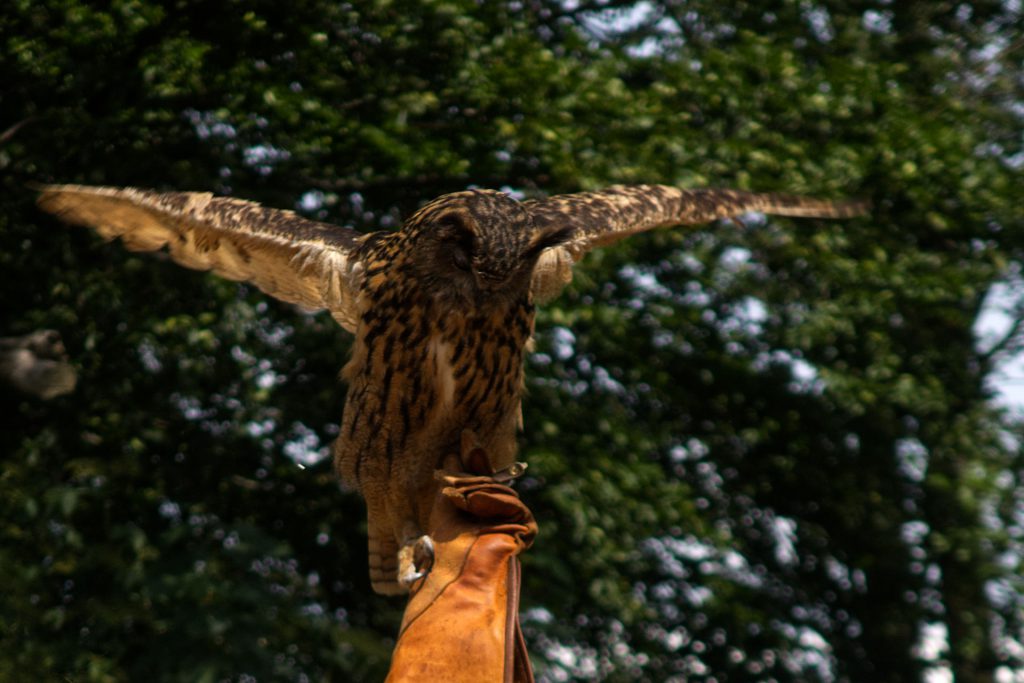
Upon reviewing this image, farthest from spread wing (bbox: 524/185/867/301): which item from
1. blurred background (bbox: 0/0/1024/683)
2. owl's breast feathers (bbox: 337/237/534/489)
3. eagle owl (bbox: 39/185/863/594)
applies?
blurred background (bbox: 0/0/1024/683)

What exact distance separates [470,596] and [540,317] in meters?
3.19

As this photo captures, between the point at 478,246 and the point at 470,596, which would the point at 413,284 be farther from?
the point at 470,596

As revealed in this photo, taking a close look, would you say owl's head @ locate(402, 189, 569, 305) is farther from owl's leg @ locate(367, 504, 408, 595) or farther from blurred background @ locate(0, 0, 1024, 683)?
blurred background @ locate(0, 0, 1024, 683)

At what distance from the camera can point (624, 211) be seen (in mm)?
3770

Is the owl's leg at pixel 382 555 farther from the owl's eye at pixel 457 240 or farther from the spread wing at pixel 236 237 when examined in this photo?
the owl's eye at pixel 457 240

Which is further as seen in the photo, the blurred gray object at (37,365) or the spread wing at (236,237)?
the blurred gray object at (37,365)

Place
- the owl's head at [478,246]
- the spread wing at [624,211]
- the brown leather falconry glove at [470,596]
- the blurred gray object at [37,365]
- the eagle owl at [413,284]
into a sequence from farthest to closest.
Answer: the blurred gray object at [37,365] → the spread wing at [624,211] → the eagle owl at [413,284] → the owl's head at [478,246] → the brown leather falconry glove at [470,596]

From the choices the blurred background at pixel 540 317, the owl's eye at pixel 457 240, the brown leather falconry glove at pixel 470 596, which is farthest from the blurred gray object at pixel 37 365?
the brown leather falconry glove at pixel 470 596

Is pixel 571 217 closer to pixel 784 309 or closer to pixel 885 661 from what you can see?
pixel 784 309

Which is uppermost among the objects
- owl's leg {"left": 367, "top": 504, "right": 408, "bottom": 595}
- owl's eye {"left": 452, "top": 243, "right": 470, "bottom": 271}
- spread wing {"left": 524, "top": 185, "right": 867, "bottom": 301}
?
owl's eye {"left": 452, "top": 243, "right": 470, "bottom": 271}

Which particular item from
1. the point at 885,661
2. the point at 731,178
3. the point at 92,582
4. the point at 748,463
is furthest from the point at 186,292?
the point at 885,661

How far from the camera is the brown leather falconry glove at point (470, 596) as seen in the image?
254 centimetres

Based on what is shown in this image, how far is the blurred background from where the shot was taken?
18.1 feet

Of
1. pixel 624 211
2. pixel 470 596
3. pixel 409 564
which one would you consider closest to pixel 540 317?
pixel 624 211
